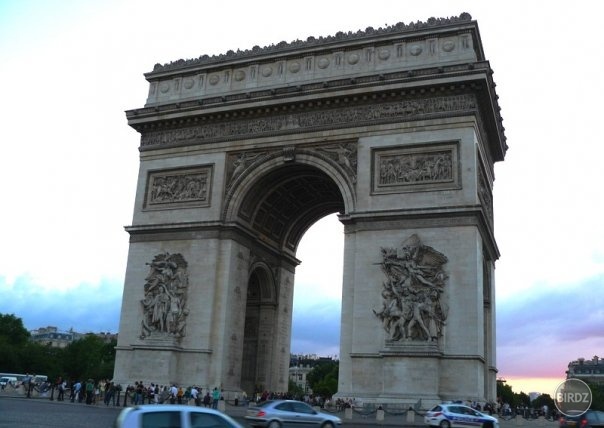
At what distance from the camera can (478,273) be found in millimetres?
28953

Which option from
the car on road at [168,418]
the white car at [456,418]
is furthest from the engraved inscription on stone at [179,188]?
the car on road at [168,418]

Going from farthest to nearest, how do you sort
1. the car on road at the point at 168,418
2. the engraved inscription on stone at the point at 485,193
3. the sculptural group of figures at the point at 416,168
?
the engraved inscription on stone at the point at 485,193 < the sculptural group of figures at the point at 416,168 < the car on road at the point at 168,418

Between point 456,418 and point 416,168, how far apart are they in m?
12.0

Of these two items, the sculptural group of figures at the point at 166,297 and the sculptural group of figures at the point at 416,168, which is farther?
the sculptural group of figures at the point at 166,297

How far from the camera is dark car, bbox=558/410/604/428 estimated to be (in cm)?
1731

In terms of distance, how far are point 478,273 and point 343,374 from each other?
7236 millimetres

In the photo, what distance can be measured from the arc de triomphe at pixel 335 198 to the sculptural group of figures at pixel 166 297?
70 millimetres

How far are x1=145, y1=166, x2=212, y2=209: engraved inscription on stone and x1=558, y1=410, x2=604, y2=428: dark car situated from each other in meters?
21.0

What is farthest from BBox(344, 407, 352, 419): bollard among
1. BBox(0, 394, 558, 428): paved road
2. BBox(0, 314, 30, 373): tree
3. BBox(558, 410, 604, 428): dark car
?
BBox(0, 314, 30, 373): tree

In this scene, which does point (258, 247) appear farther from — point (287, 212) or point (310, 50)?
point (310, 50)

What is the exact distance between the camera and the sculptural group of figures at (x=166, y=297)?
32.8 metres

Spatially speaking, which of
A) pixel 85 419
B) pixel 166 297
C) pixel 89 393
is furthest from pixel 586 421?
pixel 89 393

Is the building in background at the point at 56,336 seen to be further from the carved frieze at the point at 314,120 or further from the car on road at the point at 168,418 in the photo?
the car on road at the point at 168,418

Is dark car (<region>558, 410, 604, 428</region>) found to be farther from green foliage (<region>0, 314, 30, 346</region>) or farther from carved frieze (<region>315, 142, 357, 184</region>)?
green foliage (<region>0, 314, 30, 346</region>)
